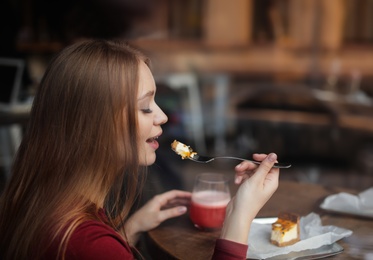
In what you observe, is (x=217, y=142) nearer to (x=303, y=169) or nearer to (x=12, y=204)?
(x=303, y=169)

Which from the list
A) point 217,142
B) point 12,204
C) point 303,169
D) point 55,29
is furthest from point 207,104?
point 12,204

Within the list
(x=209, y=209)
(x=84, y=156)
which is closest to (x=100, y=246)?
(x=84, y=156)

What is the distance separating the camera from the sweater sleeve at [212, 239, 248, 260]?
127 cm

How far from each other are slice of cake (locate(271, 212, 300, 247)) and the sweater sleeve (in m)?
0.21

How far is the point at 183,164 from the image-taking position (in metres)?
5.09

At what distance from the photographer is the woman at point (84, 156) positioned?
1.28 m

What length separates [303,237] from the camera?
5.03 feet

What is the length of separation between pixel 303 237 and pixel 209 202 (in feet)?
0.94

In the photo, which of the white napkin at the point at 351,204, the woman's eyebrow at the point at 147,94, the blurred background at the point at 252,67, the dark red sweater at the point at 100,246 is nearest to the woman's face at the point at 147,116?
the woman's eyebrow at the point at 147,94

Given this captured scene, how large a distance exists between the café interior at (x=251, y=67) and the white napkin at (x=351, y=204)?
2.85 m

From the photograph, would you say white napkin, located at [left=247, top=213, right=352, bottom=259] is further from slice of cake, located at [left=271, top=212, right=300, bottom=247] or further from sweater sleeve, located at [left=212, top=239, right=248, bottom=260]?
sweater sleeve, located at [left=212, top=239, right=248, bottom=260]

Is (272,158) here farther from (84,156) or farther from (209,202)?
(84,156)

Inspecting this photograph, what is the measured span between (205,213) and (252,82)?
15.0 ft

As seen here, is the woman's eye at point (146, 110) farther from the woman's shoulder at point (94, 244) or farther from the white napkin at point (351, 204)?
the white napkin at point (351, 204)
